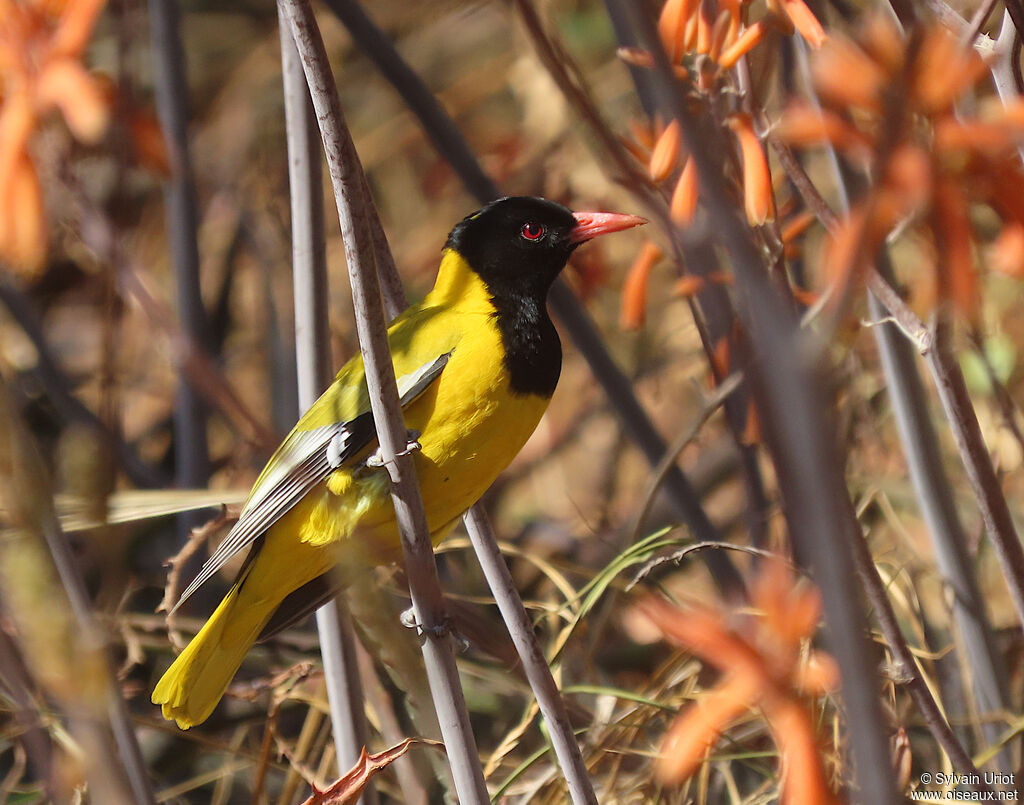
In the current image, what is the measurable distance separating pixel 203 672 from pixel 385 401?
3.15 feet

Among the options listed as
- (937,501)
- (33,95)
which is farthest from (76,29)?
(937,501)

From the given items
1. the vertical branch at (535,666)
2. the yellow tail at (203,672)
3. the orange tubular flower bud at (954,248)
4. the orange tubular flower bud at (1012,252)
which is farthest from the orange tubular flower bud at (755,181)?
the yellow tail at (203,672)

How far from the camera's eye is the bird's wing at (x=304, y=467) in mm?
1944

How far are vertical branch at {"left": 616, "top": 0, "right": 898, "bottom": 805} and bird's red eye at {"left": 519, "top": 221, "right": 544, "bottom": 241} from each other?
5.79 ft

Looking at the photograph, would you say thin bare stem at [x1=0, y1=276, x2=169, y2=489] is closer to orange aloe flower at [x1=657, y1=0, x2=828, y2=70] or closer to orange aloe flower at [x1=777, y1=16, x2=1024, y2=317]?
orange aloe flower at [x1=657, y1=0, x2=828, y2=70]

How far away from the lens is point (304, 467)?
2.00m

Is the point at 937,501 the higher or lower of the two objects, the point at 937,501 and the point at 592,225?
the lower

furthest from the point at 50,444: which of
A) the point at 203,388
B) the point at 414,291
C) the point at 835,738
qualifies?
the point at 203,388

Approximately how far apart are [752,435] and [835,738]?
502mm

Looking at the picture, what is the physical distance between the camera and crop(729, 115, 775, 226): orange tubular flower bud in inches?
59.2

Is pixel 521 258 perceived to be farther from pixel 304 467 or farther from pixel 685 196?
pixel 685 196

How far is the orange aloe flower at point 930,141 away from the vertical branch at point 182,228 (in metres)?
1.99

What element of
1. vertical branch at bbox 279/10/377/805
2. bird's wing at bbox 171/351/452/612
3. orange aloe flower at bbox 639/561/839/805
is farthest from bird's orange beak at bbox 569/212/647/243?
orange aloe flower at bbox 639/561/839/805

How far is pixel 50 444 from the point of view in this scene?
3533mm
